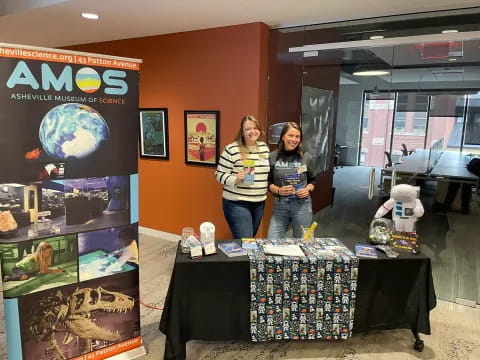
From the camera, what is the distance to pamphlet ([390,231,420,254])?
2.30 m

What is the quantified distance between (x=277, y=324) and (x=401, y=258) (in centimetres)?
88

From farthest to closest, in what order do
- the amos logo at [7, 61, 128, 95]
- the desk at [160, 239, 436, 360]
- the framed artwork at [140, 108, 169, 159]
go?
the framed artwork at [140, 108, 169, 159] → the desk at [160, 239, 436, 360] → the amos logo at [7, 61, 128, 95]

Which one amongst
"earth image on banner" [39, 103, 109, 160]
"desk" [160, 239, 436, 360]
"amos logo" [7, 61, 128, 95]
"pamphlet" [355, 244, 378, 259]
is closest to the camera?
"amos logo" [7, 61, 128, 95]

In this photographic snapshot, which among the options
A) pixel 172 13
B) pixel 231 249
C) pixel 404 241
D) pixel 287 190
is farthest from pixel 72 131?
pixel 404 241

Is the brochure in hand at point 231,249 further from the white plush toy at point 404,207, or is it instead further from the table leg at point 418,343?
the table leg at point 418,343

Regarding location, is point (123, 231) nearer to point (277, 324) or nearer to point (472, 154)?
point (277, 324)

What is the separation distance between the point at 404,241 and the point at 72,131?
2152 millimetres

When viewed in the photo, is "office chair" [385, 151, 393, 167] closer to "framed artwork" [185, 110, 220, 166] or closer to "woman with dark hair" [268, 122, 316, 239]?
"woman with dark hair" [268, 122, 316, 239]

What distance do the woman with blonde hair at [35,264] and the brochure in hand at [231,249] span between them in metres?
0.96

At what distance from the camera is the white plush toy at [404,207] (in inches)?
96.0

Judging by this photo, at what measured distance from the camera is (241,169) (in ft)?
9.14

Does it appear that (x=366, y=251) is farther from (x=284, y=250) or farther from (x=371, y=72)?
(x=371, y=72)

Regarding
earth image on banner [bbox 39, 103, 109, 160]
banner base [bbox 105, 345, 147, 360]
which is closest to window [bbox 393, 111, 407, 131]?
earth image on banner [bbox 39, 103, 109, 160]

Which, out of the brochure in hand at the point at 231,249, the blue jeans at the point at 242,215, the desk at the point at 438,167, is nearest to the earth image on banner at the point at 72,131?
the brochure in hand at the point at 231,249
